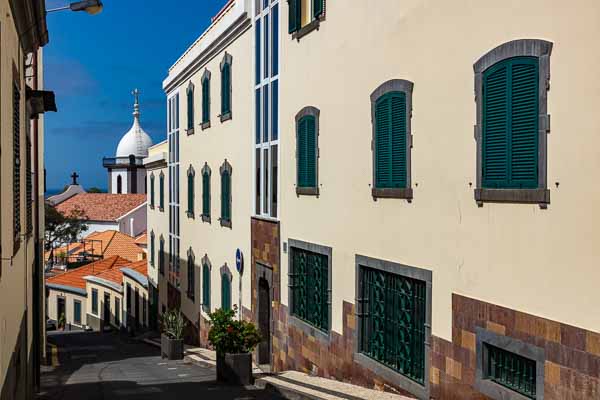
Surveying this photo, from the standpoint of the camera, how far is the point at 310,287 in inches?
615

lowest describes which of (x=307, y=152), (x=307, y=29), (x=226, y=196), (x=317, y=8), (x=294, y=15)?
(x=226, y=196)

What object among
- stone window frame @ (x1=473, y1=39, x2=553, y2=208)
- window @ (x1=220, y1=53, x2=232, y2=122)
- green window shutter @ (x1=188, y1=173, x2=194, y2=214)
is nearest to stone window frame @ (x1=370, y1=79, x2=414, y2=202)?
stone window frame @ (x1=473, y1=39, x2=553, y2=208)

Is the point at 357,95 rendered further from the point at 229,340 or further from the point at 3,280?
the point at 3,280

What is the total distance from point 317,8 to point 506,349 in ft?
26.2

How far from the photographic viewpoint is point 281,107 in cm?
1705

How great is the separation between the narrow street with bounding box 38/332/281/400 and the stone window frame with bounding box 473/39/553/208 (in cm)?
644

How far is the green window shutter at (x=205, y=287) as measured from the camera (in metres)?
24.7

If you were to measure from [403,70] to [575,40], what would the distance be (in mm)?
3821

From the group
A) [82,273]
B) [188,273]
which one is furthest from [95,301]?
[188,273]

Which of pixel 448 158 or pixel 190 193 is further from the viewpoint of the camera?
pixel 190 193

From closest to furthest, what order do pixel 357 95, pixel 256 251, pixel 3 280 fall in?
pixel 3 280 → pixel 357 95 → pixel 256 251

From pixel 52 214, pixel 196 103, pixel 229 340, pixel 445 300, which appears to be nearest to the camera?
pixel 445 300

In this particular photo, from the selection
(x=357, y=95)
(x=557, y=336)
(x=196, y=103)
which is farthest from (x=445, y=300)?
(x=196, y=103)

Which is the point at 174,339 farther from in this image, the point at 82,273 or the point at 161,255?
the point at 82,273
